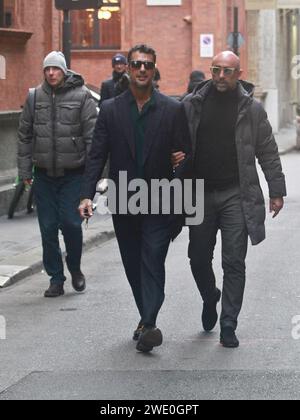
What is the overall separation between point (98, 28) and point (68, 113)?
90.7ft

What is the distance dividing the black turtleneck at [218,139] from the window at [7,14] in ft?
33.0

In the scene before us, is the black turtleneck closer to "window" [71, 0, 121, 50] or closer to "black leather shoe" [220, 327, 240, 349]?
"black leather shoe" [220, 327, 240, 349]

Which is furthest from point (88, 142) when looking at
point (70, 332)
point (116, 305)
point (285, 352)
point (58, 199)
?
point (285, 352)

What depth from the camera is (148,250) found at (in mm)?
8852

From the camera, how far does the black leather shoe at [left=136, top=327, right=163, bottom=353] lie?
28.5 ft

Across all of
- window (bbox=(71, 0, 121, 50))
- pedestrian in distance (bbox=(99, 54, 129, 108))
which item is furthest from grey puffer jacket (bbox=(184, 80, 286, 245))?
window (bbox=(71, 0, 121, 50))

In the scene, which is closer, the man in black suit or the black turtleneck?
the man in black suit

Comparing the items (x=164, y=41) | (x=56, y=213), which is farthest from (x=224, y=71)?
(x=164, y=41)

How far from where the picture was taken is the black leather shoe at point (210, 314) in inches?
367

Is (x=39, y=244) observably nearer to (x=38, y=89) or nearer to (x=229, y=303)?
(x=38, y=89)

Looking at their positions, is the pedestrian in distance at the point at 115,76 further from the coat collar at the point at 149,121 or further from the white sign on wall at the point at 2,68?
the coat collar at the point at 149,121

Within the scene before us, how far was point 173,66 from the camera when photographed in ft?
126

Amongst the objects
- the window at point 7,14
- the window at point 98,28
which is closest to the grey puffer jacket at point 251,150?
the window at point 7,14

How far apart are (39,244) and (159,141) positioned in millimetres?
5697
